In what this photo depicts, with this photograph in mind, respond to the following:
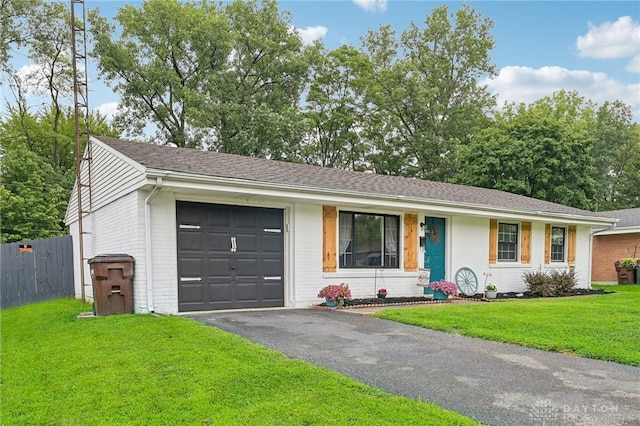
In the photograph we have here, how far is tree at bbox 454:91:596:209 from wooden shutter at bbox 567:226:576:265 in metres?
8.08

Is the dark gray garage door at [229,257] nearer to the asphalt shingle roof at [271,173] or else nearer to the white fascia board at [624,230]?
the asphalt shingle roof at [271,173]

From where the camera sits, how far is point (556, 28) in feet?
46.9

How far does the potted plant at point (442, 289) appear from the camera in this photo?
1111 cm

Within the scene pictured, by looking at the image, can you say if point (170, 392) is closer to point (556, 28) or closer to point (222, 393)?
point (222, 393)

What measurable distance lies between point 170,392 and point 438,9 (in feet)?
105

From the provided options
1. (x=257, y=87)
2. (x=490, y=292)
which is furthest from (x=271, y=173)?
(x=257, y=87)

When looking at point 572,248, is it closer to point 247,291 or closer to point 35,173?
point 247,291

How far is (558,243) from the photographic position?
48.5 feet

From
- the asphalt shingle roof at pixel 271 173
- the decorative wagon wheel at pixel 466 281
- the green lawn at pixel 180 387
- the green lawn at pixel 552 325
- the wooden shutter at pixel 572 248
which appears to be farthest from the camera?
the wooden shutter at pixel 572 248

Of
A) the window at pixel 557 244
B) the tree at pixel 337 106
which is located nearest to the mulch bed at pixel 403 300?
the window at pixel 557 244

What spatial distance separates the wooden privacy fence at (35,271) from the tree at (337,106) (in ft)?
51.9

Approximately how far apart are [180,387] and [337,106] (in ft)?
82.2

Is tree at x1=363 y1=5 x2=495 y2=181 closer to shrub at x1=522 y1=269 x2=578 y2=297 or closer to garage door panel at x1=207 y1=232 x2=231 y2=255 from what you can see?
shrub at x1=522 y1=269 x2=578 y2=297

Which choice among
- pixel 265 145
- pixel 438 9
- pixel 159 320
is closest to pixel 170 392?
pixel 159 320
